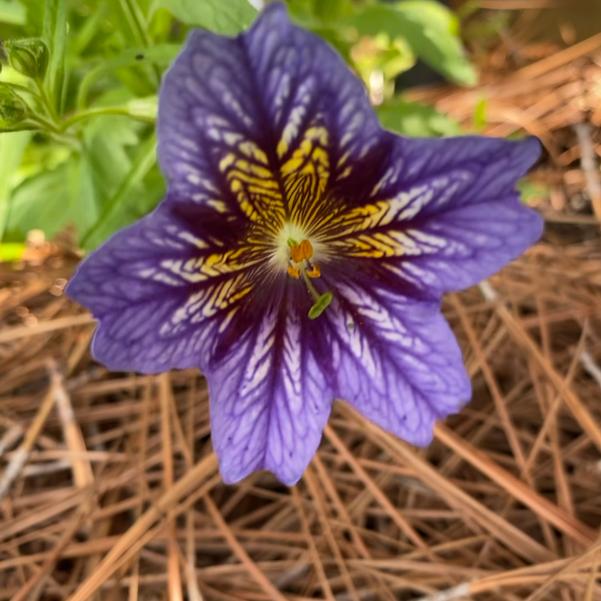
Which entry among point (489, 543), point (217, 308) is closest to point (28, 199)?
Result: point (217, 308)

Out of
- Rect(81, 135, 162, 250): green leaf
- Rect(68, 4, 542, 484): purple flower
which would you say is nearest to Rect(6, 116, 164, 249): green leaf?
Rect(81, 135, 162, 250): green leaf

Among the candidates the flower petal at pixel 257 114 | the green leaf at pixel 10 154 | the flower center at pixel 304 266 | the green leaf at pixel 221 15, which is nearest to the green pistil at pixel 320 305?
the flower center at pixel 304 266

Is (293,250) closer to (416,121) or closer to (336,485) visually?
(336,485)

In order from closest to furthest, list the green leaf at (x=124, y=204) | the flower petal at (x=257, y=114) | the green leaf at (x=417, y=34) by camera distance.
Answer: the flower petal at (x=257, y=114) → the green leaf at (x=124, y=204) → the green leaf at (x=417, y=34)

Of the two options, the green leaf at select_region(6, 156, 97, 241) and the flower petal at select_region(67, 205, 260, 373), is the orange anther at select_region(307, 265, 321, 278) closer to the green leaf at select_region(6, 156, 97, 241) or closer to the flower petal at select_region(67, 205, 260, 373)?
the flower petal at select_region(67, 205, 260, 373)

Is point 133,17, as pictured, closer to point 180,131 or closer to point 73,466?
point 180,131

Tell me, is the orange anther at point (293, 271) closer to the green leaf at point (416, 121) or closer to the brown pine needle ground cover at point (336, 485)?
the brown pine needle ground cover at point (336, 485)

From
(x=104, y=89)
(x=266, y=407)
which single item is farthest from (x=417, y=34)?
(x=266, y=407)
